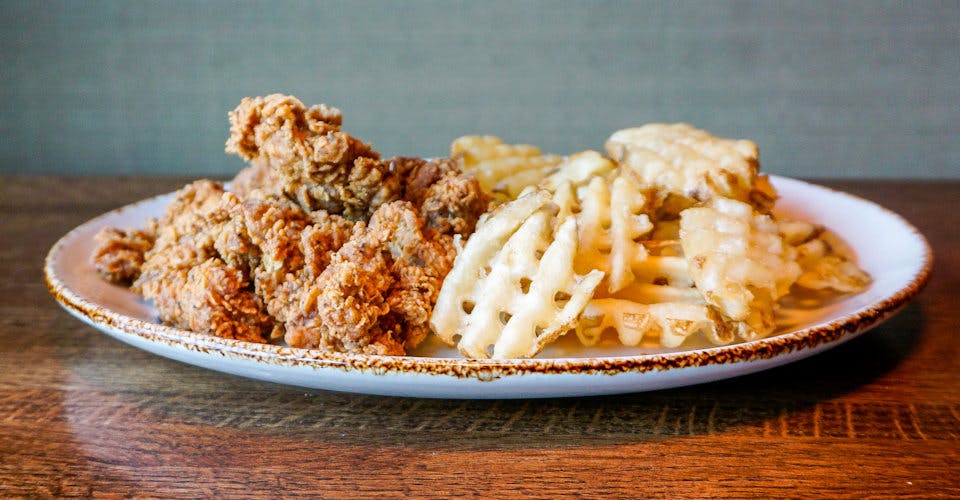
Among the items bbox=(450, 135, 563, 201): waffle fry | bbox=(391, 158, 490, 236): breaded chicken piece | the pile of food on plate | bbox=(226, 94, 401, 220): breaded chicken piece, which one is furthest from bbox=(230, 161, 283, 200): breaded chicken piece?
bbox=(450, 135, 563, 201): waffle fry

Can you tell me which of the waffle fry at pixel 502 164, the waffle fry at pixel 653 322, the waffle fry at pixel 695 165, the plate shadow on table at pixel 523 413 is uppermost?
the waffle fry at pixel 695 165

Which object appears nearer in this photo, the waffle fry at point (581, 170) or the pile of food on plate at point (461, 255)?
the pile of food on plate at point (461, 255)

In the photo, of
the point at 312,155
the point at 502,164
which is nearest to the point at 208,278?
the point at 312,155

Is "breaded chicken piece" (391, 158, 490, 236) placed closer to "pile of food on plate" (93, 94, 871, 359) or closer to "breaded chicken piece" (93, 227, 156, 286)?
"pile of food on plate" (93, 94, 871, 359)

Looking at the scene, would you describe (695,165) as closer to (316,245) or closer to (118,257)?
(316,245)

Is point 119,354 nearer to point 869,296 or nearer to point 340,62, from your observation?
point 869,296

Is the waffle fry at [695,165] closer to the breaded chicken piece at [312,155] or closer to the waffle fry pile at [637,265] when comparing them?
the waffle fry pile at [637,265]

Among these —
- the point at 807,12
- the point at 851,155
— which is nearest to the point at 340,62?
the point at 807,12

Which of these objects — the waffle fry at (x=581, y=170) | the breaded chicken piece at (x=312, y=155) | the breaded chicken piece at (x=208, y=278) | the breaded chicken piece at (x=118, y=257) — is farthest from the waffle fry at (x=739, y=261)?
the breaded chicken piece at (x=118, y=257)
